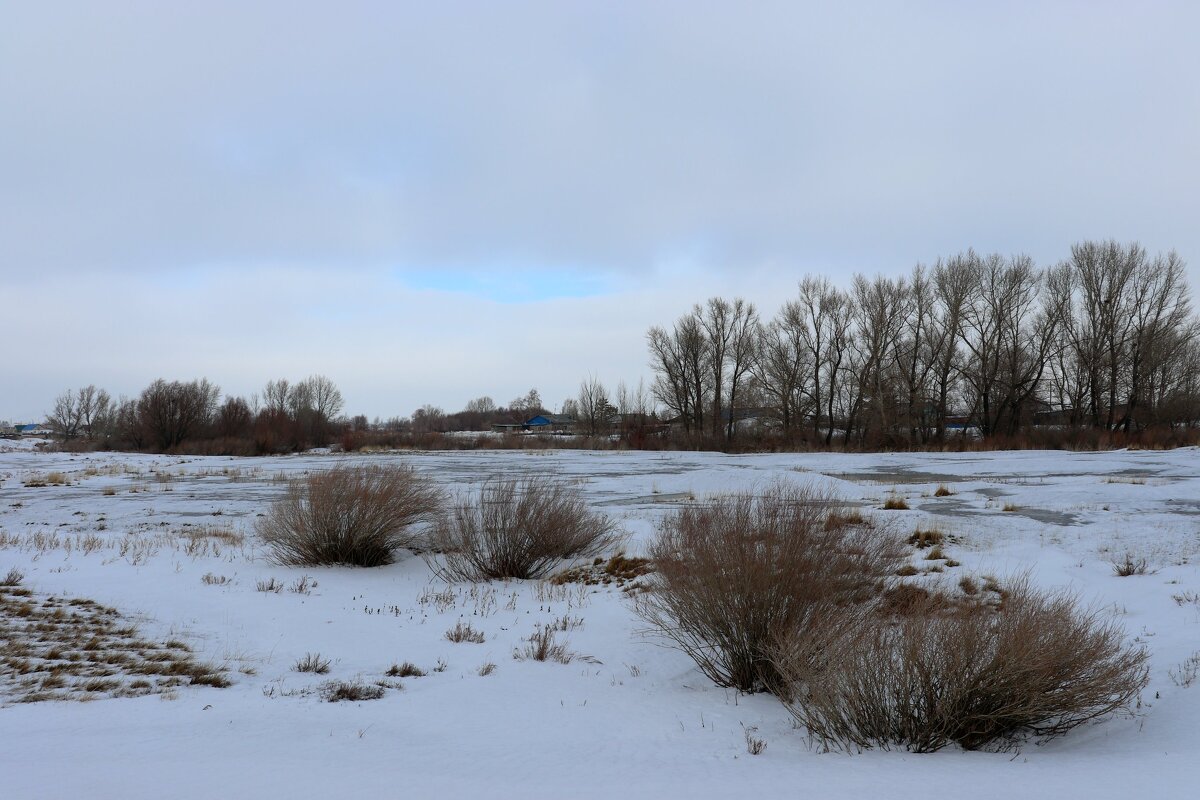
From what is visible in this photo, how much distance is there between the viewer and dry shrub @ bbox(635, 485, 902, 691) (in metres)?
6.95

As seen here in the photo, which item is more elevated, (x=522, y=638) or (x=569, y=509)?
(x=569, y=509)

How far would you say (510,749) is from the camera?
5012 millimetres

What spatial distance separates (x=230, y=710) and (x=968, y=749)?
5.56 meters

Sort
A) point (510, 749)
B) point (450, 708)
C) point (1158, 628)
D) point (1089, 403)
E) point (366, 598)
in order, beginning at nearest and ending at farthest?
point (510, 749)
point (450, 708)
point (1158, 628)
point (366, 598)
point (1089, 403)

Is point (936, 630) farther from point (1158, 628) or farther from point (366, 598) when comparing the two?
point (366, 598)

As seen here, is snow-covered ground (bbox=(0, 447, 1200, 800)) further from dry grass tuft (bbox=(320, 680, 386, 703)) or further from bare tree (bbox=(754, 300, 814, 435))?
bare tree (bbox=(754, 300, 814, 435))

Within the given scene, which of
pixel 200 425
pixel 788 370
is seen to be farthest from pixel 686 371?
pixel 200 425

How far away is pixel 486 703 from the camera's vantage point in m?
6.21

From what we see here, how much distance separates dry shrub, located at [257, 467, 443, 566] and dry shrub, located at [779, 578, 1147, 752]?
9568mm

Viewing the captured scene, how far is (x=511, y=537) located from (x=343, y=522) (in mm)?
3210

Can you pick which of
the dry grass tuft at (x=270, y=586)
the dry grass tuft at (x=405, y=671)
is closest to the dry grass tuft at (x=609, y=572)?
the dry grass tuft at (x=270, y=586)

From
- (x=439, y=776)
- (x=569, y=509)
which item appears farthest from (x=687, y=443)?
(x=439, y=776)

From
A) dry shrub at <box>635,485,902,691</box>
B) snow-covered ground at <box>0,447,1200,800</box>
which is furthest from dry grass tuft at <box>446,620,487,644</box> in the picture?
dry shrub at <box>635,485,902,691</box>

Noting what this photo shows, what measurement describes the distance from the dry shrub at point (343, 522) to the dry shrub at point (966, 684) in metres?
9.57
